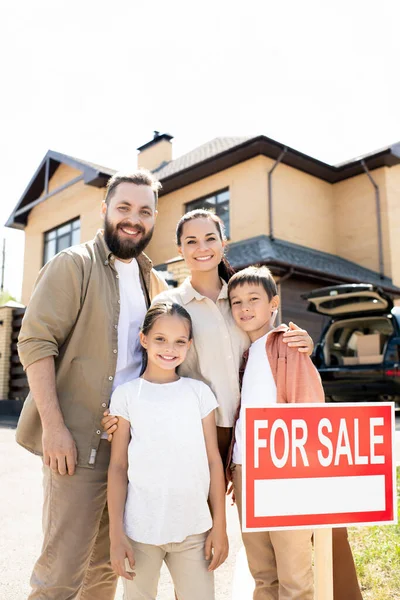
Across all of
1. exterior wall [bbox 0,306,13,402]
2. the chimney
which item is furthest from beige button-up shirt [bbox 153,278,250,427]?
the chimney

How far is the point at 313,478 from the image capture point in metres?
2.02

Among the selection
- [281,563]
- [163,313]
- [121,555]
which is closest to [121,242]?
[163,313]

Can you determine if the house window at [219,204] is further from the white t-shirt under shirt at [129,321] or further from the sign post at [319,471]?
the sign post at [319,471]

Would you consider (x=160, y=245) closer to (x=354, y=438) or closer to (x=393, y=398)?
(x=393, y=398)

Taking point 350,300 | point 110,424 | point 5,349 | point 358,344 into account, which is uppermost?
point 350,300

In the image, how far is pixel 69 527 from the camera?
7.57ft

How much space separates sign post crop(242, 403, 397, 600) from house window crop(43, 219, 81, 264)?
55.5 feet

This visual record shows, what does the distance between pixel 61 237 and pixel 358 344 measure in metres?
12.8

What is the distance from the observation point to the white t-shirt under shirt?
8.64 ft

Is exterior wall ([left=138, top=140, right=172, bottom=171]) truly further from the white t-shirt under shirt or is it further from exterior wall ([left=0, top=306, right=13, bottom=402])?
the white t-shirt under shirt

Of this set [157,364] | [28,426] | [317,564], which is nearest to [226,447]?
[157,364]

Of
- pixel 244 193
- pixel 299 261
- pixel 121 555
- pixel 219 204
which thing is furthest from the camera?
pixel 219 204

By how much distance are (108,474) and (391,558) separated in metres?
2.07

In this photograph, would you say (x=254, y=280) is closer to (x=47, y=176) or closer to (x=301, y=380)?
(x=301, y=380)
